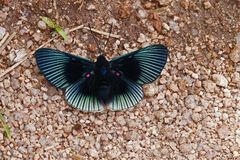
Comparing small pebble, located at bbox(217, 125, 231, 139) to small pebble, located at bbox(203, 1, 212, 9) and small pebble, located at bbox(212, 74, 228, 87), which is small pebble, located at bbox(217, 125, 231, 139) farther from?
small pebble, located at bbox(203, 1, 212, 9)

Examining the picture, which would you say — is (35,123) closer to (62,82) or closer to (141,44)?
(62,82)

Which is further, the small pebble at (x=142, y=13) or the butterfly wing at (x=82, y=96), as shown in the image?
the small pebble at (x=142, y=13)

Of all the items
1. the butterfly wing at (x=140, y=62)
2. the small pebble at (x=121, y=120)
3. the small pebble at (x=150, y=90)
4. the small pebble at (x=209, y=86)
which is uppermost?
the butterfly wing at (x=140, y=62)

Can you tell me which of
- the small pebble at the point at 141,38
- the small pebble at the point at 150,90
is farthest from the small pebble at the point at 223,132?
the small pebble at the point at 141,38

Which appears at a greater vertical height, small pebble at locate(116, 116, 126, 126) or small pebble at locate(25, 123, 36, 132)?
small pebble at locate(25, 123, 36, 132)

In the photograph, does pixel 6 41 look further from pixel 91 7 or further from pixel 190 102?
pixel 190 102

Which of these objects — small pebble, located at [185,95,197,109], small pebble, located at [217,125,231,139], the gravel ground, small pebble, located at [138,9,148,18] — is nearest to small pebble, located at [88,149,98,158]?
the gravel ground

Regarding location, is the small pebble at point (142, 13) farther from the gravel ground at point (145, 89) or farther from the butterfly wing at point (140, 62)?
the butterfly wing at point (140, 62)

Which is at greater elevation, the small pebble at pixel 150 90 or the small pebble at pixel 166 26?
the small pebble at pixel 166 26

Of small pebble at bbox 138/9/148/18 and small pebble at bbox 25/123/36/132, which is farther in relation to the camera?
small pebble at bbox 138/9/148/18
